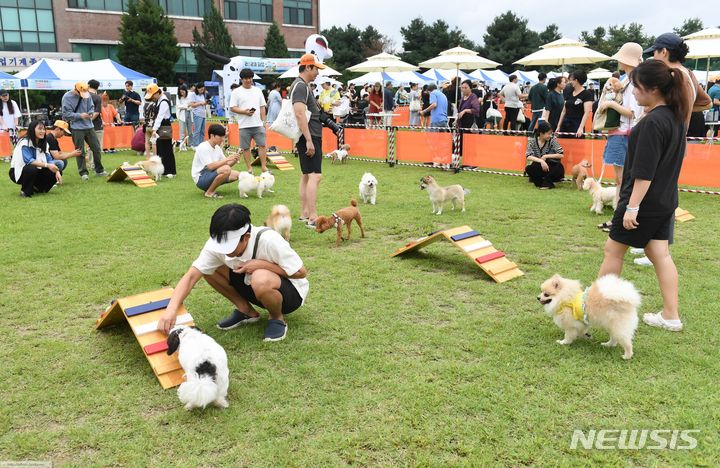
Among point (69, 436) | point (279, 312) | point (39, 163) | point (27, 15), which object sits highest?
point (27, 15)

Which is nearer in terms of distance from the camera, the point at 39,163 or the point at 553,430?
the point at 553,430

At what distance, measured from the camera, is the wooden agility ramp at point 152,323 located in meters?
3.14

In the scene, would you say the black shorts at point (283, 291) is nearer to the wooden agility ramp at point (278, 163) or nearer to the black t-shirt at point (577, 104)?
the black t-shirt at point (577, 104)

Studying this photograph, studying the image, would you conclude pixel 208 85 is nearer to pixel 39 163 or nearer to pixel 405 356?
pixel 39 163

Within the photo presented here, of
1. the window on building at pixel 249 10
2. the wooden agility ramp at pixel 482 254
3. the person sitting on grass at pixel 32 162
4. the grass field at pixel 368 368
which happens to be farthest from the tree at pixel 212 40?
the wooden agility ramp at pixel 482 254

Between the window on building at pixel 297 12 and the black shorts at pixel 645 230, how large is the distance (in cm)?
5119

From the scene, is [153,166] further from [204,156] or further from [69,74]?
[69,74]

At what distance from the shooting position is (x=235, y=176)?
889 cm

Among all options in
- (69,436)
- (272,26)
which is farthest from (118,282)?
(272,26)

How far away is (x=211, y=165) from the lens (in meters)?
8.44

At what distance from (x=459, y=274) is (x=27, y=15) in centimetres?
4437

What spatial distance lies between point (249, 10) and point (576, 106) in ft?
147

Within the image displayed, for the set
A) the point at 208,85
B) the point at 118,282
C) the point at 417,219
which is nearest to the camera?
the point at 118,282

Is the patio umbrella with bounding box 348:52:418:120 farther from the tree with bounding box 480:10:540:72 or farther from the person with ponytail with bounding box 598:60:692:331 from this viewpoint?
the tree with bounding box 480:10:540:72
